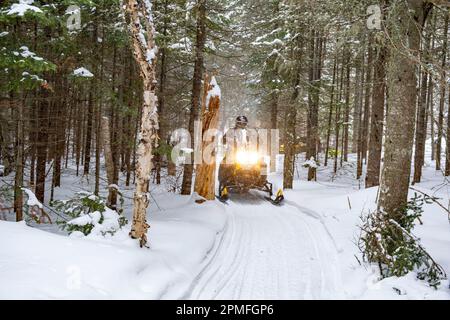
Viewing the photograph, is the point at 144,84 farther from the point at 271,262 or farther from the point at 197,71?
the point at 197,71

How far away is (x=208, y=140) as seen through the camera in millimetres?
11492

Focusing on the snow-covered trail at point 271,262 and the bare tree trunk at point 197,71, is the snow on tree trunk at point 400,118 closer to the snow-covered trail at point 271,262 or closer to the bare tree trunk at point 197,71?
the snow-covered trail at point 271,262

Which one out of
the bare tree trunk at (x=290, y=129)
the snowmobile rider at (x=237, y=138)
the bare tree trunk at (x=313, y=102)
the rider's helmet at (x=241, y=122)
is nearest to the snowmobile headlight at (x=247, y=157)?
the snowmobile rider at (x=237, y=138)

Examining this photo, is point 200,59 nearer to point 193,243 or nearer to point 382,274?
point 193,243

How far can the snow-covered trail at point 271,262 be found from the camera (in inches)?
213

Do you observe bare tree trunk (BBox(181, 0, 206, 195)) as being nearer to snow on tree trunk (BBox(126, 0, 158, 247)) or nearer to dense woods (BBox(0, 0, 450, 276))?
dense woods (BBox(0, 0, 450, 276))

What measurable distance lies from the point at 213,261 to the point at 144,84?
3.58 meters

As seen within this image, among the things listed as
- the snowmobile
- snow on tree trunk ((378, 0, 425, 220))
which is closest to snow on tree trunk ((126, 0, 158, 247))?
snow on tree trunk ((378, 0, 425, 220))

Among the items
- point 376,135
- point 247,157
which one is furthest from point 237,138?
point 376,135

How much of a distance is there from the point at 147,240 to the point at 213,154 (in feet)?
18.9

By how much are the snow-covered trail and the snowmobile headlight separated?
3.76 m

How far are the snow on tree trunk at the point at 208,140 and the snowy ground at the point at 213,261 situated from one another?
2009 mm

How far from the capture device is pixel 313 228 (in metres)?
9.16
